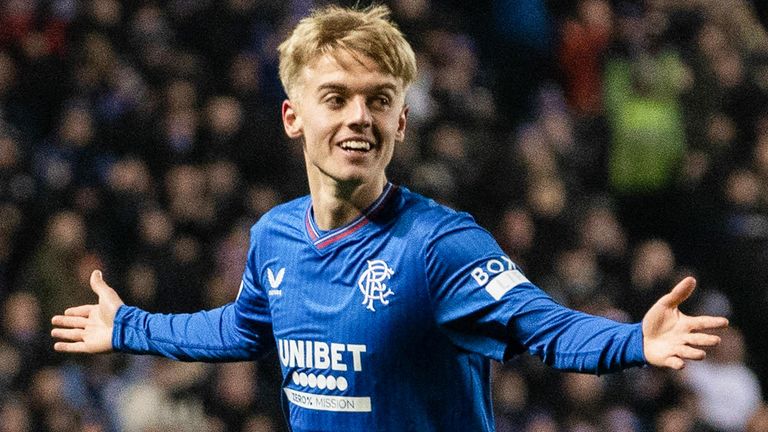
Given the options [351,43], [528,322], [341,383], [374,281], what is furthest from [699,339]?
[351,43]

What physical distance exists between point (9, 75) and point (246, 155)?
181cm

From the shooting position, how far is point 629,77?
1023 centimetres

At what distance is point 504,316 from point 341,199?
712 mm

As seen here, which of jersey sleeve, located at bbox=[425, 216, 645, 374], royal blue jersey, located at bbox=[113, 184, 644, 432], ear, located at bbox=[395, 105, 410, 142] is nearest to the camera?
jersey sleeve, located at bbox=[425, 216, 645, 374]

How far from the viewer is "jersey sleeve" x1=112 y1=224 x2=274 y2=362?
4781 millimetres

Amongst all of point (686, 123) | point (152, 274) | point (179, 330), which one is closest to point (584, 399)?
point (686, 123)

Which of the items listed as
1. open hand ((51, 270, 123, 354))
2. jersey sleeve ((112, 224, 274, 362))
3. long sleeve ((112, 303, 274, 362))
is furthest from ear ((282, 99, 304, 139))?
open hand ((51, 270, 123, 354))

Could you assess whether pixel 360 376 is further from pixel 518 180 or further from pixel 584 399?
pixel 518 180

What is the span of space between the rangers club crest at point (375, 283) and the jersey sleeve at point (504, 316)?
134 mm

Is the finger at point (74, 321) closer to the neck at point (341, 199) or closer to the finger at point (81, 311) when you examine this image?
the finger at point (81, 311)

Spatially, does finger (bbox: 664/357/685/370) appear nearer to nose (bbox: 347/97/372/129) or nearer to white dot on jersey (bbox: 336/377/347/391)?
white dot on jersey (bbox: 336/377/347/391)

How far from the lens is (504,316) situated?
3.95 m

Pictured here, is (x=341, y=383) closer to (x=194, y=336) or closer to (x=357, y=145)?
(x=357, y=145)

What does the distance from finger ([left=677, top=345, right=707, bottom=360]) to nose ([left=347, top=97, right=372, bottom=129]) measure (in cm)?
121
